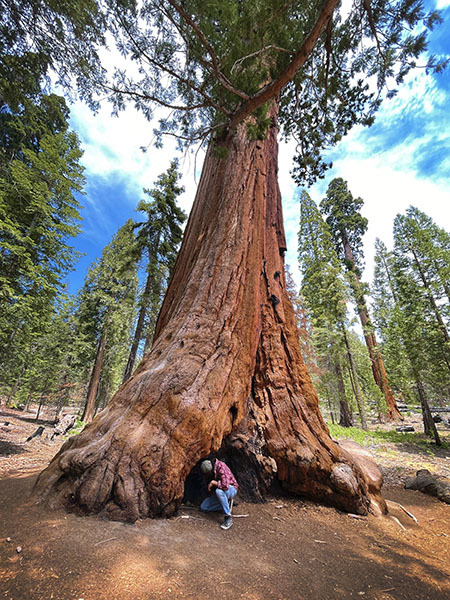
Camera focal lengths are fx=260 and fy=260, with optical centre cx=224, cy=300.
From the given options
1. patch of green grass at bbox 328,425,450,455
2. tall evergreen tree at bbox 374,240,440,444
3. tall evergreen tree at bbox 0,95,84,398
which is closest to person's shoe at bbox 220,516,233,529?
tall evergreen tree at bbox 0,95,84,398

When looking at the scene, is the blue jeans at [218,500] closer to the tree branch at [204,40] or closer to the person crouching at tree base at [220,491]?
the person crouching at tree base at [220,491]

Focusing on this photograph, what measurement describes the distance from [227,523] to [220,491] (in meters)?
0.32

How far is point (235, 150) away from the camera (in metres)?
5.94

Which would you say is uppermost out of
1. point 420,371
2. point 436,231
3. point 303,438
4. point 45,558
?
point 436,231

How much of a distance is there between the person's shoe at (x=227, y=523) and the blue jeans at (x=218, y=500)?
0.08m

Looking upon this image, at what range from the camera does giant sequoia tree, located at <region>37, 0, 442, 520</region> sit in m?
2.71

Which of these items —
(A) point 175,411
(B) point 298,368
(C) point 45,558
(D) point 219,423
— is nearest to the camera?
(C) point 45,558

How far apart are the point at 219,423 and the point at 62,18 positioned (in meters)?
7.87

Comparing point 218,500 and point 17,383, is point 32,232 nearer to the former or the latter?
point 218,500

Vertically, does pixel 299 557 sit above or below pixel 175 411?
below

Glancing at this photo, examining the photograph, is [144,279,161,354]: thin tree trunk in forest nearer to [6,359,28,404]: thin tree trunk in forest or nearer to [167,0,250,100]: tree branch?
[167,0,250,100]: tree branch

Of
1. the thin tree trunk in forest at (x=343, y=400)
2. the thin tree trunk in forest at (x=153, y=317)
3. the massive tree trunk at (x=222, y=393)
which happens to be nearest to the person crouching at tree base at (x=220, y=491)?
the massive tree trunk at (x=222, y=393)

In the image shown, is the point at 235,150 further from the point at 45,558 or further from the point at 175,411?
the point at 45,558

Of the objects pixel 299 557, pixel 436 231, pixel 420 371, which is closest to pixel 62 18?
pixel 299 557
